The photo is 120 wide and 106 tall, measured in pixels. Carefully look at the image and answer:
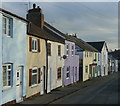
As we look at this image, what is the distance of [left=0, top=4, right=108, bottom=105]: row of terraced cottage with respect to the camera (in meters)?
14.0

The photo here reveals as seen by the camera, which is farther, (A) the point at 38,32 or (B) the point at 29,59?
(A) the point at 38,32

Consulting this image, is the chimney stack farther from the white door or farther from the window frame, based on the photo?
the white door

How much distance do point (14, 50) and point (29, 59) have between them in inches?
105

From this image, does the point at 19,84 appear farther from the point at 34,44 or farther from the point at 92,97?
the point at 92,97

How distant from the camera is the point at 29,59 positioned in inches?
685

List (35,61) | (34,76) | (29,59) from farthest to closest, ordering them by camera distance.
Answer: (34,76)
(35,61)
(29,59)

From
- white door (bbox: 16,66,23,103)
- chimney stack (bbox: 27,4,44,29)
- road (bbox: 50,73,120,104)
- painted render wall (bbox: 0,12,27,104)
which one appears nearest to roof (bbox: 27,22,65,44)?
painted render wall (bbox: 0,12,27,104)

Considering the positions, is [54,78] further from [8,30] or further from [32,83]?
[8,30]

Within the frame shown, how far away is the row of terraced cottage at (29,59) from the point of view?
46.1ft

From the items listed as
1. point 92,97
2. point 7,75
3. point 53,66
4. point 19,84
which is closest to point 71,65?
point 53,66

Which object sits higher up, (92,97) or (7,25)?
(7,25)

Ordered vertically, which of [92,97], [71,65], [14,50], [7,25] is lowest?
[92,97]

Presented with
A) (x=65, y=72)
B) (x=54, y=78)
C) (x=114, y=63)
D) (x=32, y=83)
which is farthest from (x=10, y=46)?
(x=114, y=63)

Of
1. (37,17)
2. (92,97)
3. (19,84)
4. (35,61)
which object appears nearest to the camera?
(19,84)
